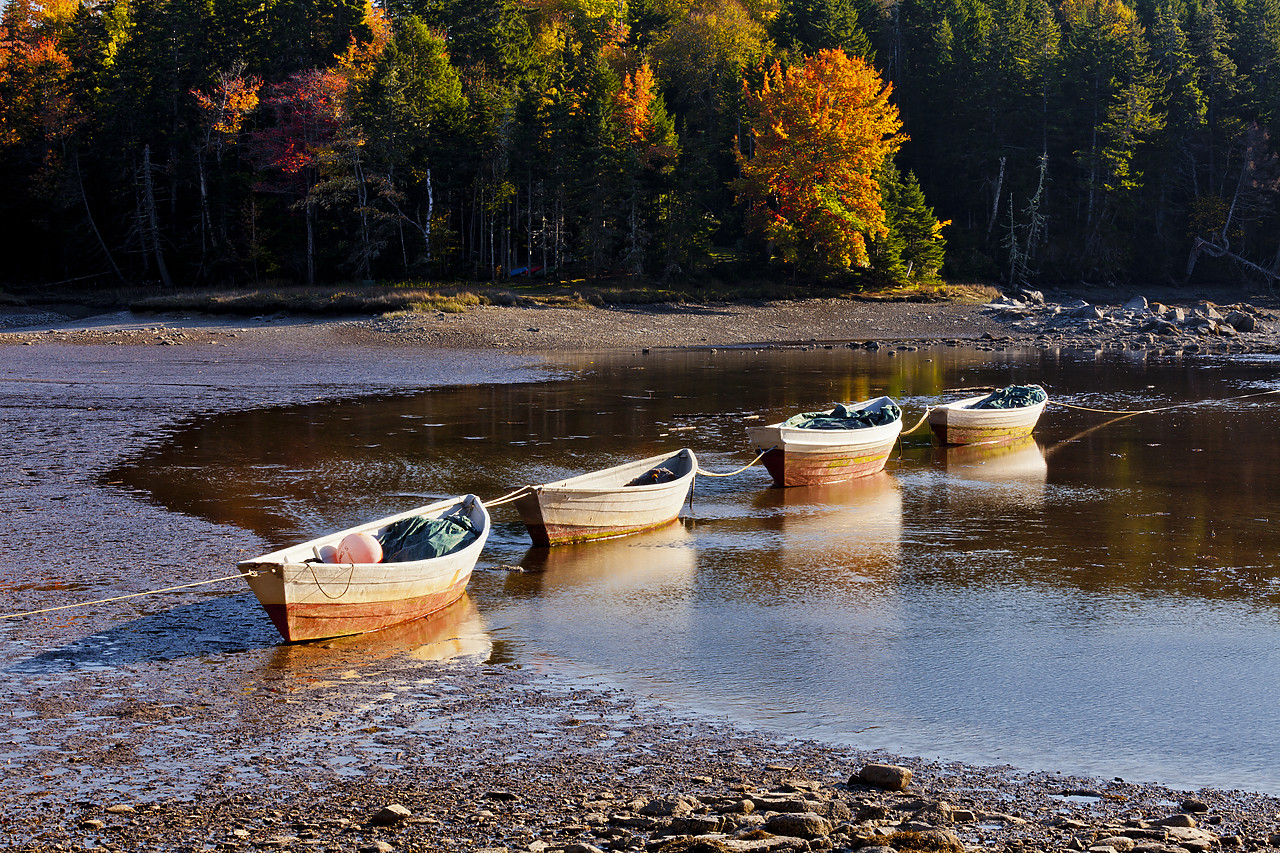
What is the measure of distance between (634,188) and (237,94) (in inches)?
813

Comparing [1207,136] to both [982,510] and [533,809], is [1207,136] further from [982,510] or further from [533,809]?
[533,809]

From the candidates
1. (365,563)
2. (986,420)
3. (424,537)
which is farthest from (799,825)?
(986,420)

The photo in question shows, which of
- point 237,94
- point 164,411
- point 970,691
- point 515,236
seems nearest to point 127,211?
point 237,94

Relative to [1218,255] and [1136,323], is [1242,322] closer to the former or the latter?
[1136,323]

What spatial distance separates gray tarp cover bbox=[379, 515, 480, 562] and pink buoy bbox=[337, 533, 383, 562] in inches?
17.5

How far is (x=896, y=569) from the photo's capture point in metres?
11.9

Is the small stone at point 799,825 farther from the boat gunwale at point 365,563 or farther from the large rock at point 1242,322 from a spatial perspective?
the large rock at point 1242,322

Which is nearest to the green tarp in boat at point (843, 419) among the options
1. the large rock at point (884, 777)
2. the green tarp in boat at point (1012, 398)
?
the green tarp in boat at point (1012, 398)

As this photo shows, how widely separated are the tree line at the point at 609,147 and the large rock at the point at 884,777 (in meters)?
47.4

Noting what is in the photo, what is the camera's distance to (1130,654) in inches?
350

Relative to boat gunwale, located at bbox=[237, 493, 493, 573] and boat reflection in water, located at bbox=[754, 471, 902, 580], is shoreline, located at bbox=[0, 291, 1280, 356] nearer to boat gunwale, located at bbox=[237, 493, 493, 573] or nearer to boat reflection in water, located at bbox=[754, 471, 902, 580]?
boat reflection in water, located at bbox=[754, 471, 902, 580]

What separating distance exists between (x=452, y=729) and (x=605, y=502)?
233 inches

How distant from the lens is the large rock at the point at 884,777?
6.09 m

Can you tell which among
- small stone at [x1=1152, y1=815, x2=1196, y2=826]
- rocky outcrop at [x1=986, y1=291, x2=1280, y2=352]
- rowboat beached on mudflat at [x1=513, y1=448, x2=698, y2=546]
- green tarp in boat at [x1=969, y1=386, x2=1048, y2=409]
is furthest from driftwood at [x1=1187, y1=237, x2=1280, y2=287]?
small stone at [x1=1152, y1=815, x2=1196, y2=826]
